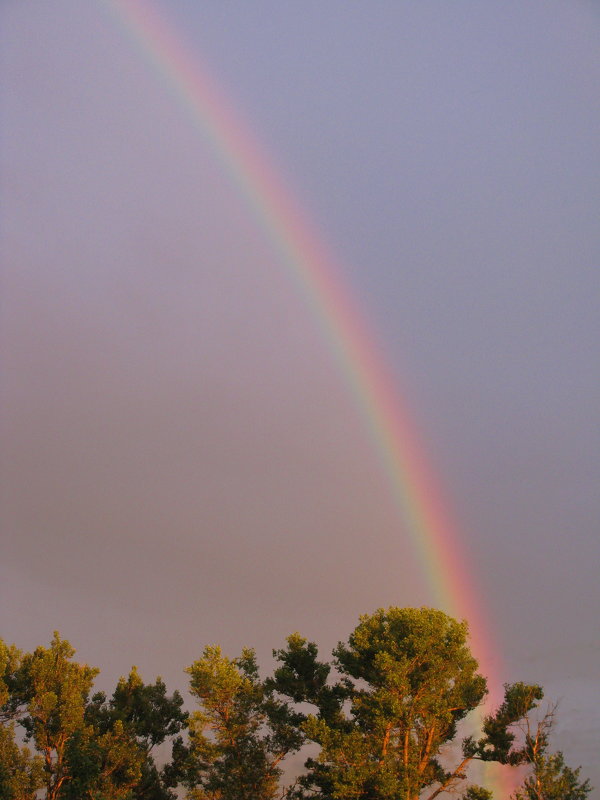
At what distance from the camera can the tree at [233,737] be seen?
4259 cm

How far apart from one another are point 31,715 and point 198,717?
1225 cm

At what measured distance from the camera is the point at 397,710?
125 feet

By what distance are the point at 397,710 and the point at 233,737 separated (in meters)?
11.8

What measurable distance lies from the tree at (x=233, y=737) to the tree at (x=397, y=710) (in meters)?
1.91

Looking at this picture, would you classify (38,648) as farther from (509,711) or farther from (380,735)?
(509,711)

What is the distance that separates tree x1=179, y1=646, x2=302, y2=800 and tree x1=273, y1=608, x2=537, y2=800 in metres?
1.91

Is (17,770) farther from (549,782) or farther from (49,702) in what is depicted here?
(549,782)

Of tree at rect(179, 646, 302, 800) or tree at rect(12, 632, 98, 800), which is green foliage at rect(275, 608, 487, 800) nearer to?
tree at rect(179, 646, 302, 800)

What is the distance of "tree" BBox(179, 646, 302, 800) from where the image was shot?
140 ft

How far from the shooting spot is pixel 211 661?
1762 inches

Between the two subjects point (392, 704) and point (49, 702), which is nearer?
point (392, 704)

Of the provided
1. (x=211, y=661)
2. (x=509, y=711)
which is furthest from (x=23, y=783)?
(x=509, y=711)

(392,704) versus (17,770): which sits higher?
(392,704)

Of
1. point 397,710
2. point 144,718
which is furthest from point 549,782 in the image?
point 144,718
